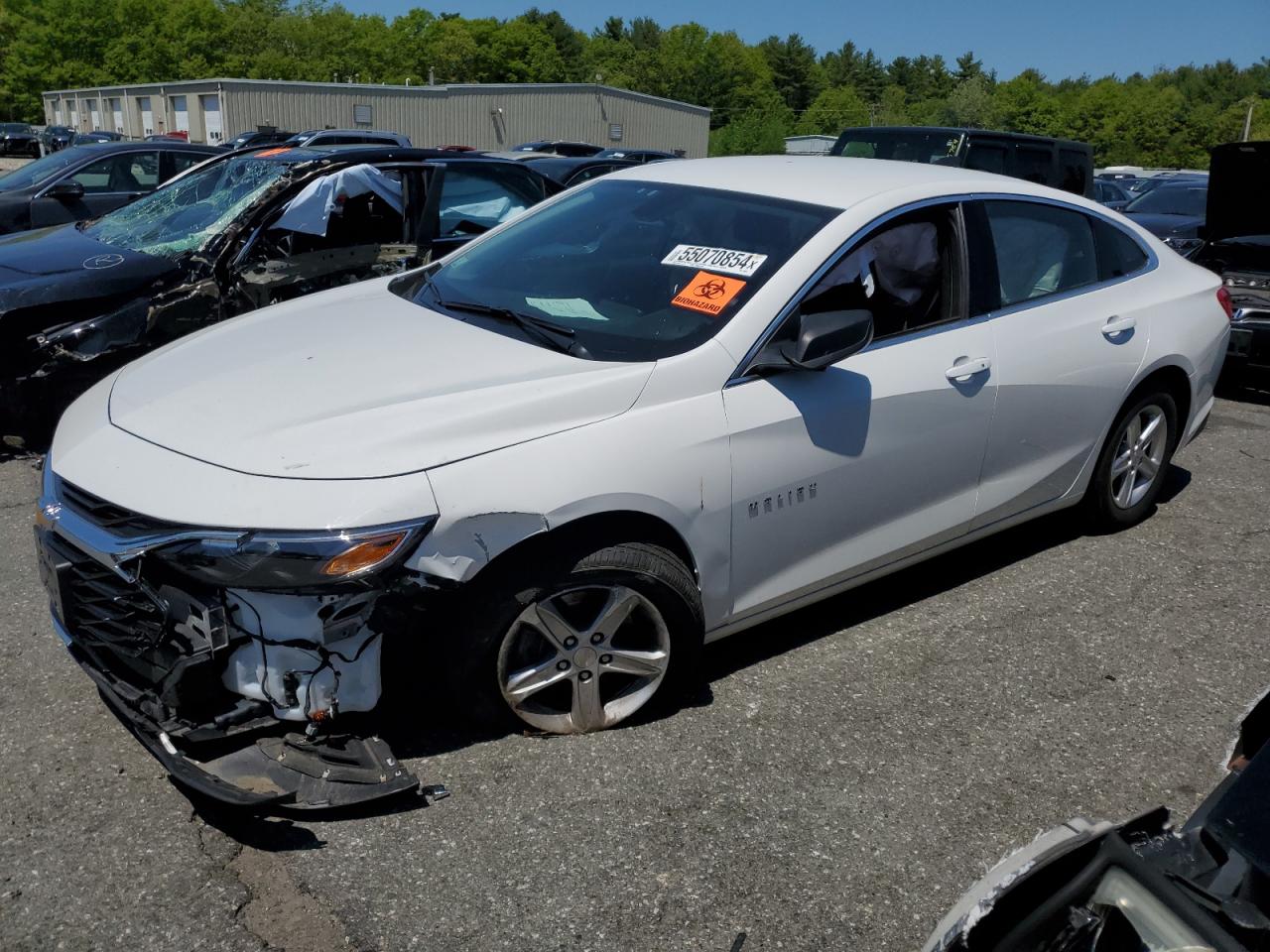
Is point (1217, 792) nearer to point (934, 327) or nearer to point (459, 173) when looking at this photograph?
point (934, 327)

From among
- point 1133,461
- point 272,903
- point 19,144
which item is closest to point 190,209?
point 272,903

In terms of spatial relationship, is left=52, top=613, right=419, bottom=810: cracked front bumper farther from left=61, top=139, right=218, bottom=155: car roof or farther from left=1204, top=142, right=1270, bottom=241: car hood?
left=61, top=139, right=218, bottom=155: car roof

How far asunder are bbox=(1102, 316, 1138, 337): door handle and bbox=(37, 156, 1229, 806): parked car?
3 centimetres

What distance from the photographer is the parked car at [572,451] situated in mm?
2730

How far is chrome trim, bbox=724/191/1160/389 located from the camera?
11.0 feet

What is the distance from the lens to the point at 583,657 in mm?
3150

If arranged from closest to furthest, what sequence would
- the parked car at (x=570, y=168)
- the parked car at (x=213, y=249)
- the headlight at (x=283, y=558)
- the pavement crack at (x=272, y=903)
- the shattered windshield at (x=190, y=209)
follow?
the pavement crack at (x=272, y=903)
the headlight at (x=283, y=558)
the parked car at (x=213, y=249)
the shattered windshield at (x=190, y=209)
the parked car at (x=570, y=168)

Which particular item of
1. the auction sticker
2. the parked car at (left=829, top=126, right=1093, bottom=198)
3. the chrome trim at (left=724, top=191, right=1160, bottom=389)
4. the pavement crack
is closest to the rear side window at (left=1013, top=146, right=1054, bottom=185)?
the parked car at (left=829, top=126, right=1093, bottom=198)

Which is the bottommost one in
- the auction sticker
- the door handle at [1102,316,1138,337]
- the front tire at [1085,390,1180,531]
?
the front tire at [1085,390,1180,531]

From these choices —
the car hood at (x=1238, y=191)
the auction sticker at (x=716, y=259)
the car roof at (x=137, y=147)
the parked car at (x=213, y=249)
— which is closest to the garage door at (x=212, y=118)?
the car roof at (x=137, y=147)

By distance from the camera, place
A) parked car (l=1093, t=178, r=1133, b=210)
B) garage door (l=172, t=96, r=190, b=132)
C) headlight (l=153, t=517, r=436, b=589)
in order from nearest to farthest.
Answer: headlight (l=153, t=517, r=436, b=589) → parked car (l=1093, t=178, r=1133, b=210) → garage door (l=172, t=96, r=190, b=132)

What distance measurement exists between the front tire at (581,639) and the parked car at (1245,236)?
6.33m

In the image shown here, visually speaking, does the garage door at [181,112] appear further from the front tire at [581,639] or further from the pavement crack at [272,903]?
the pavement crack at [272,903]

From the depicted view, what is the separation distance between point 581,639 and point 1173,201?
13.3 meters
